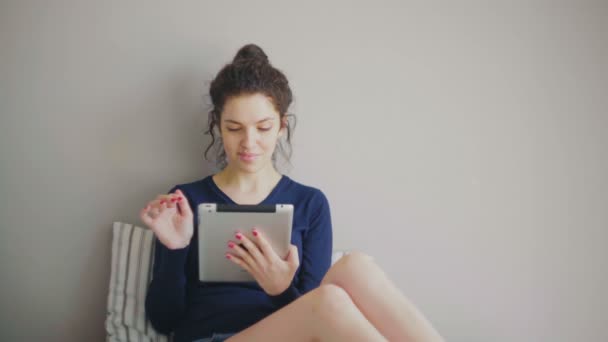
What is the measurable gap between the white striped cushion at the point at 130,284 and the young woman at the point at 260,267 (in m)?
0.05

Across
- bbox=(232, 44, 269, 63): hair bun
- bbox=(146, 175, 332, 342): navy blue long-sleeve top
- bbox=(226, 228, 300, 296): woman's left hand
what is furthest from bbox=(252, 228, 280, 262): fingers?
bbox=(232, 44, 269, 63): hair bun

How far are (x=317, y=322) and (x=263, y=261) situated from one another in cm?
19

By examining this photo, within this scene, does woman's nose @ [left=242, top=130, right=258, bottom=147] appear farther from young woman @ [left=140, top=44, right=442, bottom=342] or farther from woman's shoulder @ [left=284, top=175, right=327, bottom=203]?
woman's shoulder @ [left=284, top=175, right=327, bottom=203]

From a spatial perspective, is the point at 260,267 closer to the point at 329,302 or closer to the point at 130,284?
→ the point at 329,302

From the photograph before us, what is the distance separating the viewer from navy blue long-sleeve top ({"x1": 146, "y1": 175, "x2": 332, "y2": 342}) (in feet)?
3.16

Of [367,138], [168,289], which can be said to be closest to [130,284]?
[168,289]

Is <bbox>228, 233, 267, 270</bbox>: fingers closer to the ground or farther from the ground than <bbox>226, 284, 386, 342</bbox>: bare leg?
farther from the ground

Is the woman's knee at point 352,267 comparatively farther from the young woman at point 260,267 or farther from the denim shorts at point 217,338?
the denim shorts at point 217,338

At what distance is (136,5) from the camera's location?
1.20 metres

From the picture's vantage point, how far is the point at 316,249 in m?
1.09

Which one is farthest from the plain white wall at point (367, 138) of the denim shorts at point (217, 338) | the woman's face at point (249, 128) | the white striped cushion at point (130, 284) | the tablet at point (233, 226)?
the denim shorts at point (217, 338)

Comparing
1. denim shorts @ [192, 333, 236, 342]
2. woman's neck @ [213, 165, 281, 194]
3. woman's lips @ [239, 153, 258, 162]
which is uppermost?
woman's lips @ [239, 153, 258, 162]

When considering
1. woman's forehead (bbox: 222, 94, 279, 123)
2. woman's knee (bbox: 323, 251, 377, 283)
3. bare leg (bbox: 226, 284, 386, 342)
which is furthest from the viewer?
woman's forehead (bbox: 222, 94, 279, 123)

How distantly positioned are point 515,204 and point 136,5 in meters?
1.24
